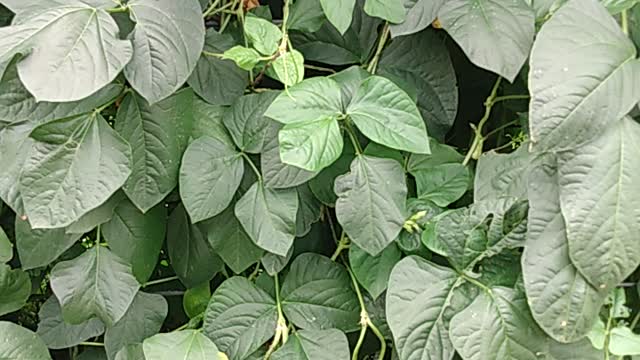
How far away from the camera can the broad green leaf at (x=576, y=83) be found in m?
0.60

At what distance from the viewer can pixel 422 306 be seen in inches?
27.3

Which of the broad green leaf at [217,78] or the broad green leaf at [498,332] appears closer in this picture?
the broad green leaf at [498,332]

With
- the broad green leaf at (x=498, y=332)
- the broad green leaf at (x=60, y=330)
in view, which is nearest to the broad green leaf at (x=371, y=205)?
the broad green leaf at (x=498, y=332)

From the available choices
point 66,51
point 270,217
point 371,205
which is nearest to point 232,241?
point 270,217

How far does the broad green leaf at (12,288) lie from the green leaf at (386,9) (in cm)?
51

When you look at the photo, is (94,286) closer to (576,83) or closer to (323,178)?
(323,178)

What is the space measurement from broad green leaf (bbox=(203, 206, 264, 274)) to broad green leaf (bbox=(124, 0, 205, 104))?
174 mm

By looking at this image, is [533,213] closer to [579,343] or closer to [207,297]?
[579,343]

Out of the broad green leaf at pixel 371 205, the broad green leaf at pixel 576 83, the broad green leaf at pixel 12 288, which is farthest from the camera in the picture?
the broad green leaf at pixel 12 288

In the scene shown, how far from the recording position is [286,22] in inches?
30.2

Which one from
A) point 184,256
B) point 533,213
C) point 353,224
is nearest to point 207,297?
point 184,256

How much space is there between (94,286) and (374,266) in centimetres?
32

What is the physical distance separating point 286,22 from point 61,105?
0.84 ft

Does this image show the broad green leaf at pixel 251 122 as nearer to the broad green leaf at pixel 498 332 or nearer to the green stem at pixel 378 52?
the green stem at pixel 378 52
